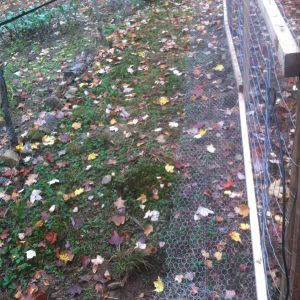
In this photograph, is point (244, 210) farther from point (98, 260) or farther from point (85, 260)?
point (85, 260)

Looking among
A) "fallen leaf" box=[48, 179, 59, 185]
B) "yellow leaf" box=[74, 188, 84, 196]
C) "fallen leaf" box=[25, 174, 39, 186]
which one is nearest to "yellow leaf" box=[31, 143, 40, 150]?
"fallen leaf" box=[25, 174, 39, 186]

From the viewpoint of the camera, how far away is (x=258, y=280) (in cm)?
235

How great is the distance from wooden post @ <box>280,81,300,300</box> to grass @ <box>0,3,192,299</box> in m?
1.42

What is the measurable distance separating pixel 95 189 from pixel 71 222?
42 cm

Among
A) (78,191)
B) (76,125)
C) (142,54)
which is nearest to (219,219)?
(78,191)

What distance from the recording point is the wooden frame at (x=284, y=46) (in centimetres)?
135

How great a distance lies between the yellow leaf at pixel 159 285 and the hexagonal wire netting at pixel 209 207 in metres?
0.03

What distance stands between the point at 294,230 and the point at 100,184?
96.7 inches

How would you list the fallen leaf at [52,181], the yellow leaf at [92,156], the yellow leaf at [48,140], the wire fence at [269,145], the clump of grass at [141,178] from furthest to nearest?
the yellow leaf at [48,140] < the yellow leaf at [92,156] < the fallen leaf at [52,181] < the clump of grass at [141,178] < the wire fence at [269,145]

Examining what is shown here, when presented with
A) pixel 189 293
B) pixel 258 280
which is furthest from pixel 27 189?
pixel 258 280

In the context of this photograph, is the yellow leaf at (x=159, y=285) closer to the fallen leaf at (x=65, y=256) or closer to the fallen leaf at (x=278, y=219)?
the fallen leaf at (x=65, y=256)

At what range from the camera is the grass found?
3244mm

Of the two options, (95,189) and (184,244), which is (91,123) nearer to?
(95,189)

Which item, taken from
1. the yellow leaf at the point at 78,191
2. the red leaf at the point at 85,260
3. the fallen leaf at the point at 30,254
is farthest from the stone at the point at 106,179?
the fallen leaf at the point at 30,254
